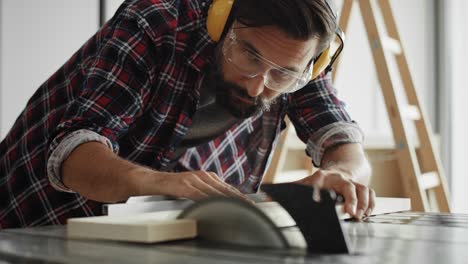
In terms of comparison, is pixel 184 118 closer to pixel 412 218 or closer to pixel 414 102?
pixel 412 218

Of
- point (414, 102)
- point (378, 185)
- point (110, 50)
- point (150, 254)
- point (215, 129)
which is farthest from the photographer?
point (378, 185)

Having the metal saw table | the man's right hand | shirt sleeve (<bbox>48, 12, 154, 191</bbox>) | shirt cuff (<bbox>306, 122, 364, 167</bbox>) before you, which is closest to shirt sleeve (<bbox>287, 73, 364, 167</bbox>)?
shirt cuff (<bbox>306, 122, 364, 167</bbox>)

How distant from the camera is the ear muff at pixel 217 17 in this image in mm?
1386

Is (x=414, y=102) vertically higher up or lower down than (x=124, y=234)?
lower down

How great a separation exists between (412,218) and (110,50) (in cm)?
79

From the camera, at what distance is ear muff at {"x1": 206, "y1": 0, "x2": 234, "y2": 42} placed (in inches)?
54.6

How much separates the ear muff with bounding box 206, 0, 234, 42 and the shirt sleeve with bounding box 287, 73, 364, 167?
0.49 m

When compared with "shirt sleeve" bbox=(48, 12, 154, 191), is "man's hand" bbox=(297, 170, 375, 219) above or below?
below

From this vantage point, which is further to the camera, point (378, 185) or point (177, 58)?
point (378, 185)

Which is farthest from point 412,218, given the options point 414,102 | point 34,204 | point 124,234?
point 414,102

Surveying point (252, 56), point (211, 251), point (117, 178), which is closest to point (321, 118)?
point (252, 56)

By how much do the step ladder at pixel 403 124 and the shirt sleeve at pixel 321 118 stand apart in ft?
2.54

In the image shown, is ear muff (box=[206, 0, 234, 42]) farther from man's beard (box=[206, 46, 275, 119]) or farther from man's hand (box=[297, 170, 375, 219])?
man's hand (box=[297, 170, 375, 219])

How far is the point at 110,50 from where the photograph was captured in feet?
4.47
